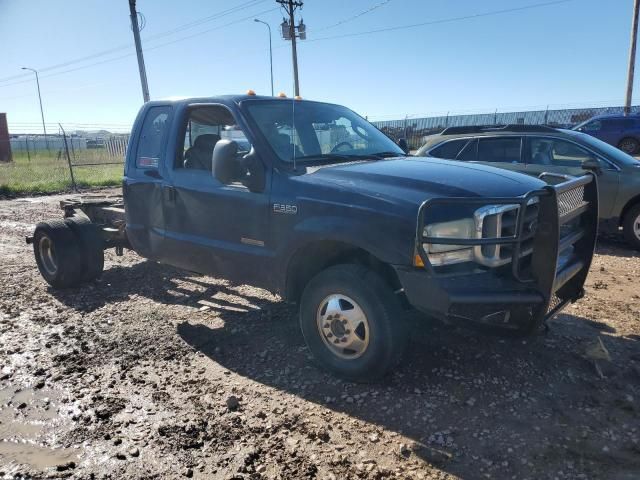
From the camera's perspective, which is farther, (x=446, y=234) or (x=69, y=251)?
(x=69, y=251)

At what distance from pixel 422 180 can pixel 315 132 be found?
1.30 meters

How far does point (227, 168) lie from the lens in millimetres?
3512

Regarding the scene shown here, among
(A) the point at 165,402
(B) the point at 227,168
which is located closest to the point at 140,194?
(B) the point at 227,168

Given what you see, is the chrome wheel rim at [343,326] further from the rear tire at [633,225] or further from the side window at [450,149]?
the rear tire at [633,225]

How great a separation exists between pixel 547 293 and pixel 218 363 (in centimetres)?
246

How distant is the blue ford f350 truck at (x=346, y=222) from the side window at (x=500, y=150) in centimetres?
366

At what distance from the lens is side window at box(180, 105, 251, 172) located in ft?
13.8

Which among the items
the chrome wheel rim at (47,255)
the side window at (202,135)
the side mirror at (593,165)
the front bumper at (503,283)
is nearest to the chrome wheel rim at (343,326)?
the front bumper at (503,283)

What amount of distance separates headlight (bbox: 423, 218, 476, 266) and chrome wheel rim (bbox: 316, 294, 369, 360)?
25.1 inches

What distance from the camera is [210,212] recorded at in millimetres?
4055

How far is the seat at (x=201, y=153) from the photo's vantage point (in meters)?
4.39

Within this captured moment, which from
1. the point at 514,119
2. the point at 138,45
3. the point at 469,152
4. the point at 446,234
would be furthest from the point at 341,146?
the point at 514,119

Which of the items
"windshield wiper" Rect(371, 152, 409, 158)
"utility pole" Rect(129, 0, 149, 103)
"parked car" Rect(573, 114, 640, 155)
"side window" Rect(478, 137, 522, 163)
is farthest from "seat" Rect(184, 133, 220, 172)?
"parked car" Rect(573, 114, 640, 155)

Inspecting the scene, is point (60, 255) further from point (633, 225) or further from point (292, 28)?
point (292, 28)
